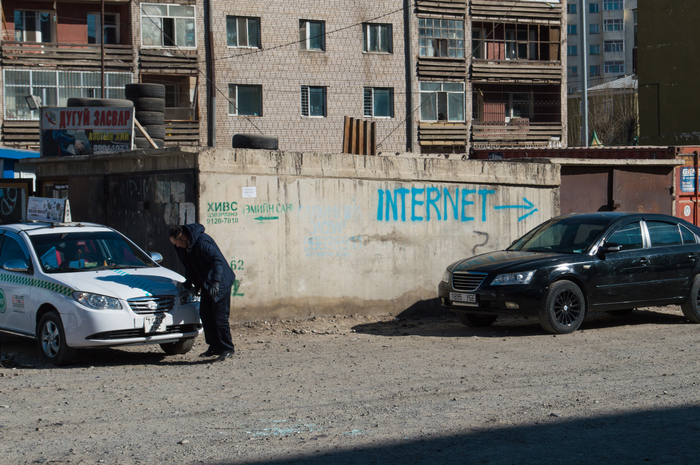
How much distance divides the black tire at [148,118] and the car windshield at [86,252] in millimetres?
10177

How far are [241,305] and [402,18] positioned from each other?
27.7m

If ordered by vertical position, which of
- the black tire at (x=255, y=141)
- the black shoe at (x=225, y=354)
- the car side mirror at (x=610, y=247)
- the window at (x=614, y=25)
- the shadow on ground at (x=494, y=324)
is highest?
the window at (x=614, y=25)

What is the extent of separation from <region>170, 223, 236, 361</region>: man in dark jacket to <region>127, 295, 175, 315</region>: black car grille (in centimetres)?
34

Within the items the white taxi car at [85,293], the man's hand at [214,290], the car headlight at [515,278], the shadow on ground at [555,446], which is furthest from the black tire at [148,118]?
the shadow on ground at [555,446]

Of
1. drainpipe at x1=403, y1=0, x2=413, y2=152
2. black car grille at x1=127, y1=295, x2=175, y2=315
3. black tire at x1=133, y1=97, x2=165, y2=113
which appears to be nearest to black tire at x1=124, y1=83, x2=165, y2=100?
black tire at x1=133, y1=97, x2=165, y2=113

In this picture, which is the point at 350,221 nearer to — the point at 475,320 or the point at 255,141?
the point at 475,320

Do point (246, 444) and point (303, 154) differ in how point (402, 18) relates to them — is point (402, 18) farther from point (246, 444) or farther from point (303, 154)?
point (246, 444)

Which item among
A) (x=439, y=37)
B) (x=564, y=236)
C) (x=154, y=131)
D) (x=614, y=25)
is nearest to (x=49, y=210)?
(x=564, y=236)

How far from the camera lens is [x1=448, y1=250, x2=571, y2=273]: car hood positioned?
10414mm

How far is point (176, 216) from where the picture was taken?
11453 millimetres

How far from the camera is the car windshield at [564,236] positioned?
11.1 metres

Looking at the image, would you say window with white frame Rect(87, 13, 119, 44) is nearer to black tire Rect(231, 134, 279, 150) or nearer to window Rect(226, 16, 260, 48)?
window Rect(226, 16, 260, 48)

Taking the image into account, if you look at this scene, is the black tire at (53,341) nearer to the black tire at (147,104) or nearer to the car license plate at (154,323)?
the car license plate at (154,323)

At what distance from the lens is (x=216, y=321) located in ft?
28.8
